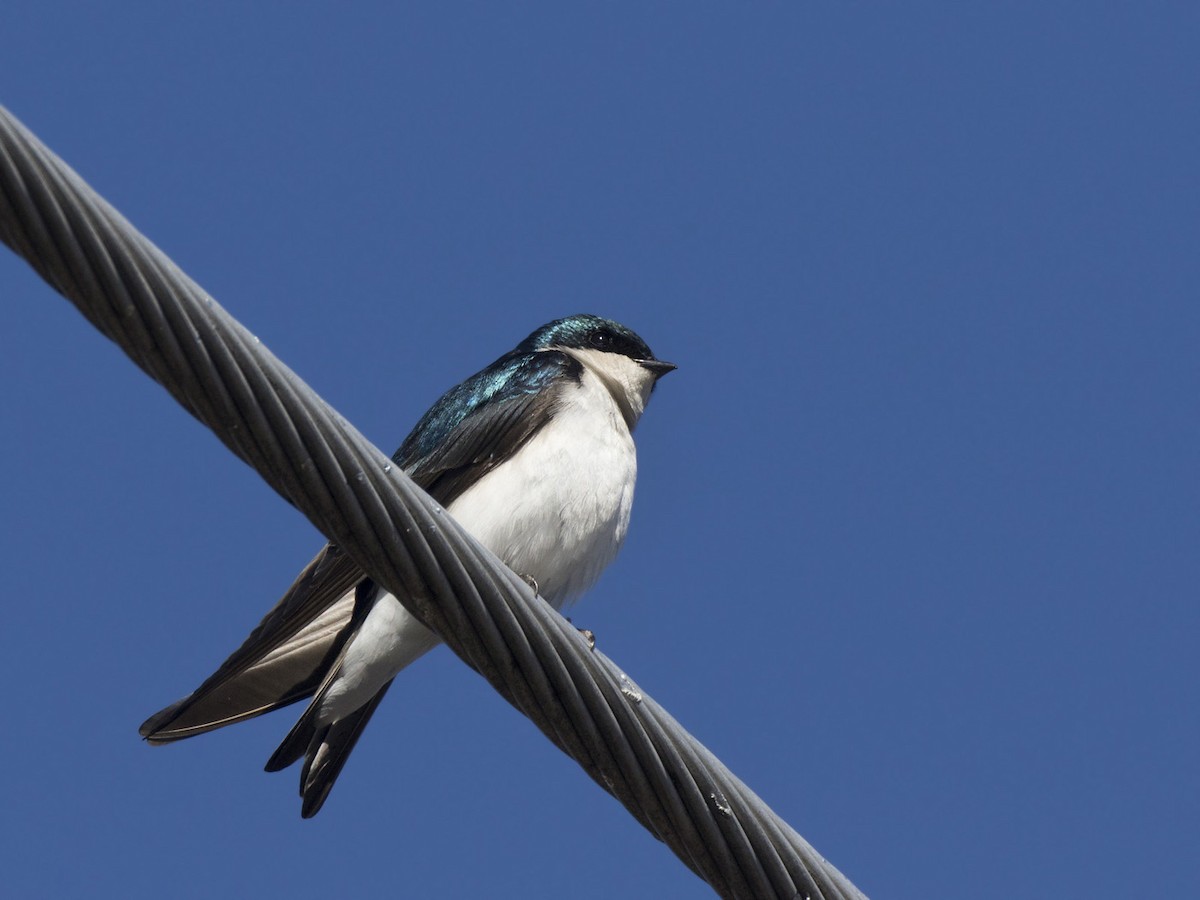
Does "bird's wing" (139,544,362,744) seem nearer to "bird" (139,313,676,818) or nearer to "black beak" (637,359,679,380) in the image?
"bird" (139,313,676,818)

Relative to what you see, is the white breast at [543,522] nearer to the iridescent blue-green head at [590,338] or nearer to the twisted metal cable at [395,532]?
the iridescent blue-green head at [590,338]


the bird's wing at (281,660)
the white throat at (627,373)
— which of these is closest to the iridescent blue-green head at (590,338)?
the white throat at (627,373)

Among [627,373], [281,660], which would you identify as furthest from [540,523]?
[627,373]

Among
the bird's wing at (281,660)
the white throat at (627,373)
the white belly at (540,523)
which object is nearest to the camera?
the bird's wing at (281,660)

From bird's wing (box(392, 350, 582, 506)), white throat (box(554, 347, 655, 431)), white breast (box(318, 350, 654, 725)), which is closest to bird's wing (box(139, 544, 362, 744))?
white breast (box(318, 350, 654, 725))

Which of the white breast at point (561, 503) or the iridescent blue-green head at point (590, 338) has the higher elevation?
the iridescent blue-green head at point (590, 338)

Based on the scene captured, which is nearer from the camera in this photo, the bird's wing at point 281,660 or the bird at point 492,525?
the bird's wing at point 281,660

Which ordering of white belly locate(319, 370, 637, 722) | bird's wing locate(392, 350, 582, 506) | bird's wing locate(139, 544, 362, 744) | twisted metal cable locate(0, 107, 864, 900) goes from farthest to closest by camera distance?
bird's wing locate(392, 350, 582, 506)
white belly locate(319, 370, 637, 722)
bird's wing locate(139, 544, 362, 744)
twisted metal cable locate(0, 107, 864, 900)
